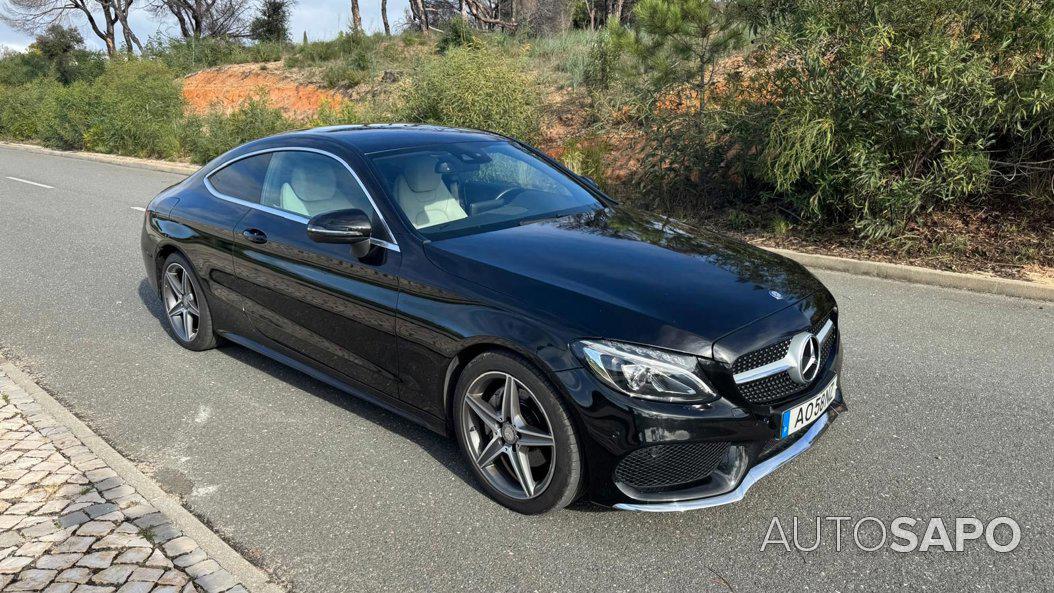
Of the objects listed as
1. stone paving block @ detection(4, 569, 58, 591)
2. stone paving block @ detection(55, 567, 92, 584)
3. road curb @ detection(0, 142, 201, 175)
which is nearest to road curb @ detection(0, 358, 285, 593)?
stone paving block @ detection(55, 567, 92, 584)

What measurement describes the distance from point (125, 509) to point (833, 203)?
309 inches

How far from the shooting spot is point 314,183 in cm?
476

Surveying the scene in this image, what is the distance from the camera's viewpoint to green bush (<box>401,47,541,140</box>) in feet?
48.2

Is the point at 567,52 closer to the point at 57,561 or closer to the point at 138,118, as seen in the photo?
the point at 138,118

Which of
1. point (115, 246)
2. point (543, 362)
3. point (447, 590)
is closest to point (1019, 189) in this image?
point (543, 362)

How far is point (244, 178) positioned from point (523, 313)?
9.19ft

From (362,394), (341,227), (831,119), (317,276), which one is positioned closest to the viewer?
(341,227)

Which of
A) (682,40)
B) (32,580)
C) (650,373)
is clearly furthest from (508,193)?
(682,40)

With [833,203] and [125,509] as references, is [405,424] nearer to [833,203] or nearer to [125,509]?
[125,509]

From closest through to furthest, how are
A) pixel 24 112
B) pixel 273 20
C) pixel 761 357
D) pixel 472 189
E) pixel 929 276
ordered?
pixel 761 357 → pixel 472 189 → pixel 929 276 → pixel 24 112 → pixel 273 20

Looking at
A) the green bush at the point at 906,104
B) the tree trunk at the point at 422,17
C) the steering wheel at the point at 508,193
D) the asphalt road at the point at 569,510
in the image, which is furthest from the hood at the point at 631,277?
the tree trunk at the point at 422,17

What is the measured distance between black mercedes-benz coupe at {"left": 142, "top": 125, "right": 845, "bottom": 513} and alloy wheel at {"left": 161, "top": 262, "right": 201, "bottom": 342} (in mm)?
379

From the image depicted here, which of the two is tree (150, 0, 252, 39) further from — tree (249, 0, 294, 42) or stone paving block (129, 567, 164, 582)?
Answer: stone paving block (129, 567, 164, 582)

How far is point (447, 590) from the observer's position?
3.08m
